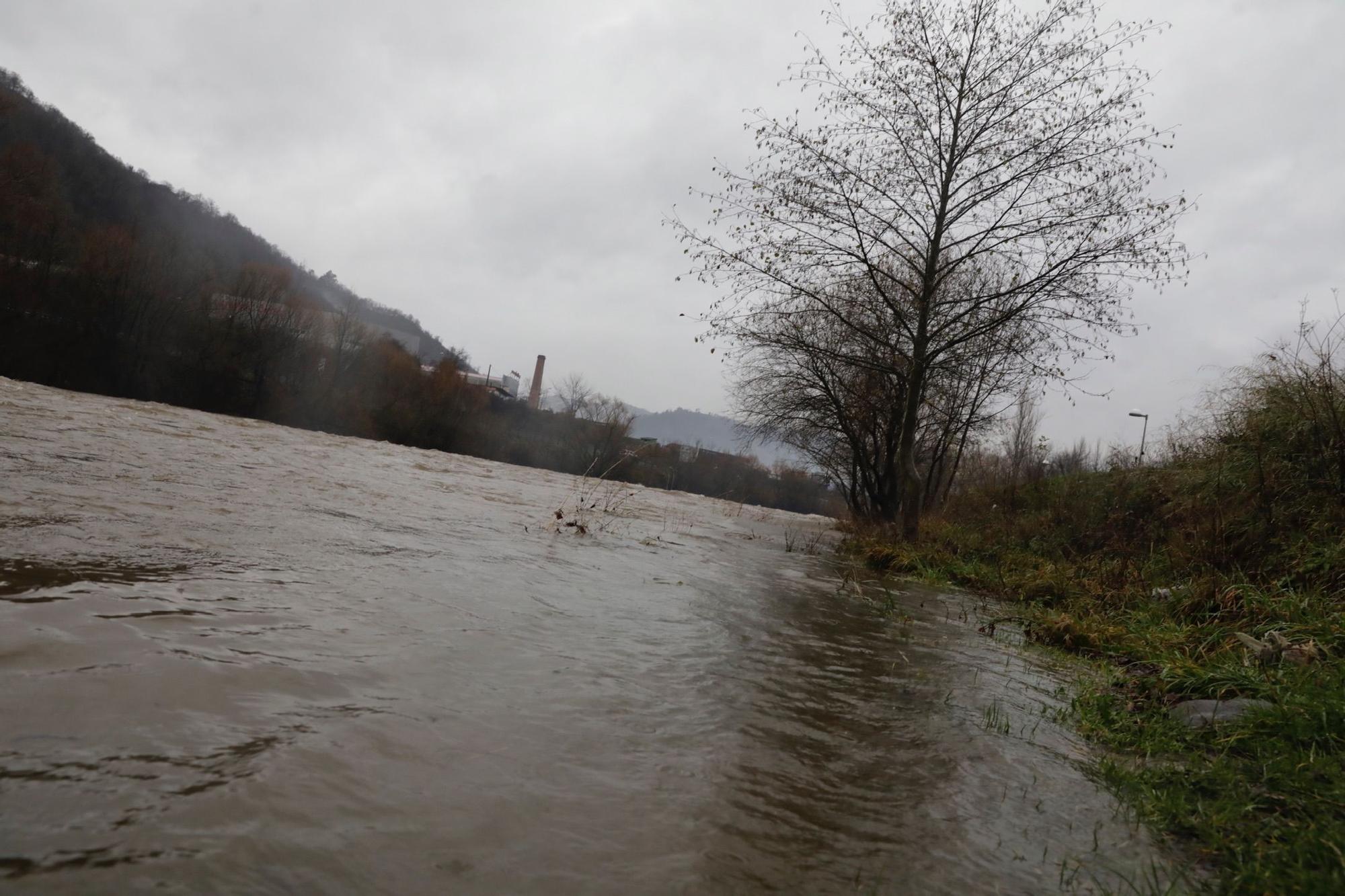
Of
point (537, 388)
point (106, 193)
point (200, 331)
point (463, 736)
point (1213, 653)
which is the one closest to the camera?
point (463, 736)

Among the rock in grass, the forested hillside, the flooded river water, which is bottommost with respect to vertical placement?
the flooded river water

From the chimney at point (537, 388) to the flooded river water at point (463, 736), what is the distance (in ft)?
253

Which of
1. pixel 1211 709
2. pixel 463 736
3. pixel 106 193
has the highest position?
pixel 106 193

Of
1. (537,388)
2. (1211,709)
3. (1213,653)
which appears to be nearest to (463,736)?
(1211,709)

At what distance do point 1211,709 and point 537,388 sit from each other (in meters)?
86.4

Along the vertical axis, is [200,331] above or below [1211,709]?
above

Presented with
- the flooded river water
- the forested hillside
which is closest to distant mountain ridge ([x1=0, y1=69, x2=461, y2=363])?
the forested hillside

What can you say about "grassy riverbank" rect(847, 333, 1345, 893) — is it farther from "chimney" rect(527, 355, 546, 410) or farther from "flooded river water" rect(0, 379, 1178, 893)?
"chimney" rect(527, 355, 546, 410)

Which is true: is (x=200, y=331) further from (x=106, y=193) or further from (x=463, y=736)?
(x=463, y=736)

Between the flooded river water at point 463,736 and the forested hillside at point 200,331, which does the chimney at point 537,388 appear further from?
the flooded river water at point 463,736

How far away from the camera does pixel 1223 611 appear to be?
485 centimetres

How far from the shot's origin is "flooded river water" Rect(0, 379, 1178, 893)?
168 centimetres

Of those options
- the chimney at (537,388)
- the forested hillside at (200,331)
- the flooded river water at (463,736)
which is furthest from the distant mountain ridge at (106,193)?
the flooded river water at (463,736)

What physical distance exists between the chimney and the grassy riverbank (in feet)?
241
